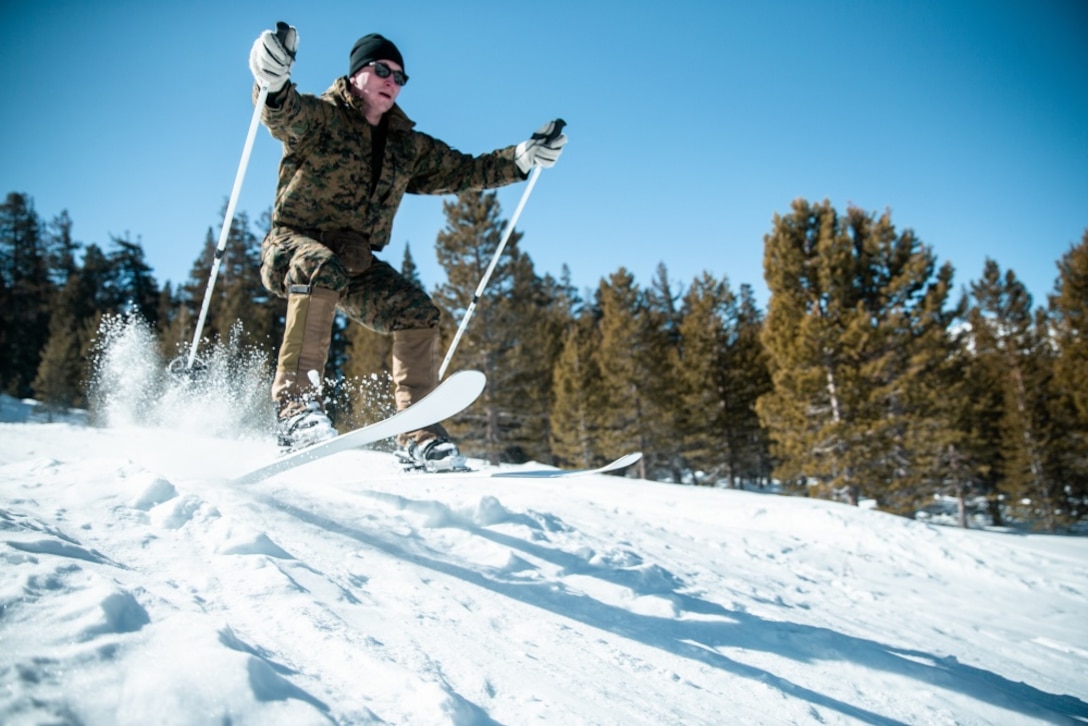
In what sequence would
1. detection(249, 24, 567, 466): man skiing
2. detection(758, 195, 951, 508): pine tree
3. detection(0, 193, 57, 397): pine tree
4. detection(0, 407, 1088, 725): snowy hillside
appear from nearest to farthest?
detection(0, 407, 1088, 725): snowy hillside < detection(249, 24, 567, 466): man skiing < detection(758, 195, 951, 508): pine tree < detection(0, 193, 57, 397): pine tree

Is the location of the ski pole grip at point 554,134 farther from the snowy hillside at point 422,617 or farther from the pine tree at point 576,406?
the pine tree at point 576,406

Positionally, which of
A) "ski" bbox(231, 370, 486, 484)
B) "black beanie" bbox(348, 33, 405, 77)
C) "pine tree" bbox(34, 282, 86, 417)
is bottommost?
"ski" bbox(231, 370, 486, 484)

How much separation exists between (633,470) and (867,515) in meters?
15.6

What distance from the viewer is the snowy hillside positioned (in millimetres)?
1073

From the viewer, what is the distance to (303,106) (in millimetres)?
2783

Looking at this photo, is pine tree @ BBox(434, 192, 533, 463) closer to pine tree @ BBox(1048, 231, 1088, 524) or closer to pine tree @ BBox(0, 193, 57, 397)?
pine tree @ BBox(1048, 231, 1088, 524)

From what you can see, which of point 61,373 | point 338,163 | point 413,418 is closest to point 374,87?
point 338,163

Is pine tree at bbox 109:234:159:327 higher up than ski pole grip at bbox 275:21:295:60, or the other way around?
pine tree at bbox 109:234:159:327

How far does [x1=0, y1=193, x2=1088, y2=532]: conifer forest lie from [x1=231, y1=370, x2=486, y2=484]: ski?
13.0 feet

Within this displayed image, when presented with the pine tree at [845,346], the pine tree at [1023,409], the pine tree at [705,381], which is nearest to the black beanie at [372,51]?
the pine tree at [845,346]

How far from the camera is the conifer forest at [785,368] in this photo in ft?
50.4

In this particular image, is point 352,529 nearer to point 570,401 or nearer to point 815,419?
point 815,419

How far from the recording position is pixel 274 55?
8.13 feet

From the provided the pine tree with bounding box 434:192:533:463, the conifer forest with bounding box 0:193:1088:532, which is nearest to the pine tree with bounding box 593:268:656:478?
the conifer forest with bounding box 0:193:1088:532
